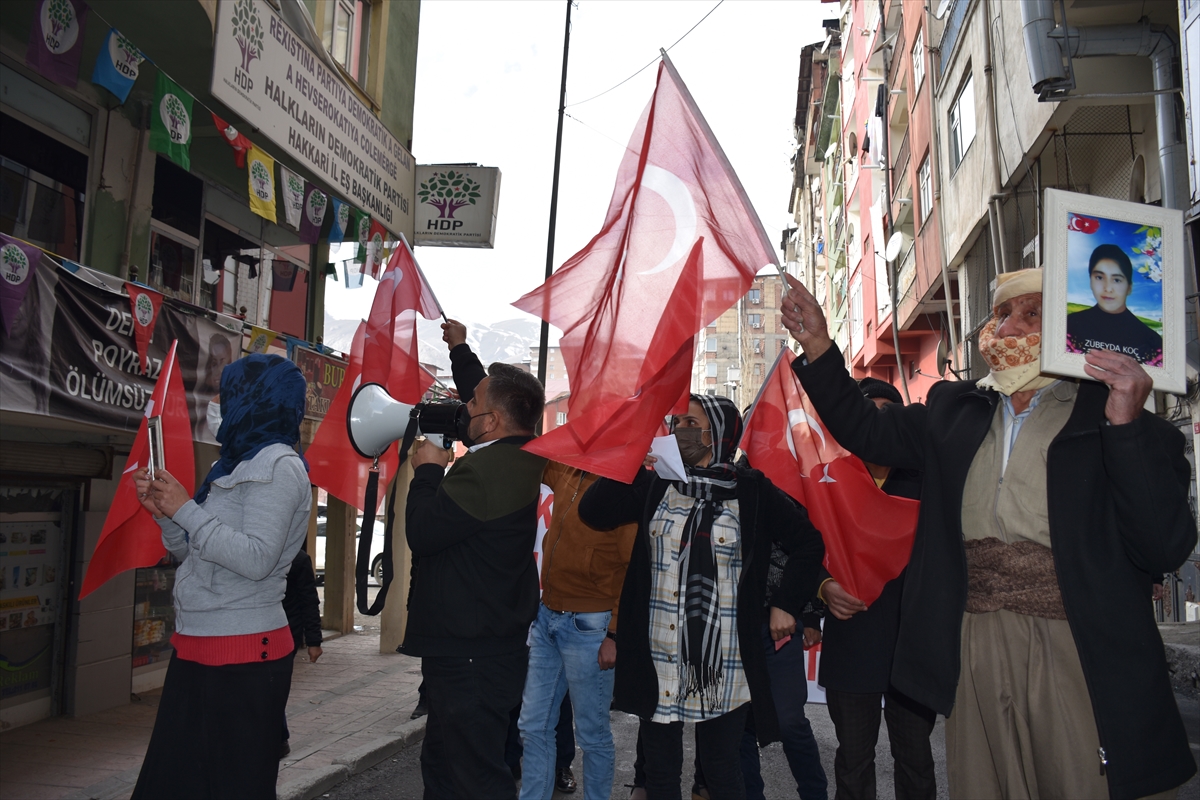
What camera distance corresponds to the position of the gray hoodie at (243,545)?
301 centimetres

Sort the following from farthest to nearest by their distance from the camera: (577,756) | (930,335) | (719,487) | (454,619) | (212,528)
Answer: (930,335) → (577,756) → (719,487) → (454,619) → (212,528)

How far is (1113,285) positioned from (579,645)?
9.84ft

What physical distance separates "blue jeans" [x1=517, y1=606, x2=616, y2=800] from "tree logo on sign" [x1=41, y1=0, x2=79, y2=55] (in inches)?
201

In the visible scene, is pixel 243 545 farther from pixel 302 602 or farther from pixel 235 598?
pixel 302 602

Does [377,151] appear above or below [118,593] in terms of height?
above

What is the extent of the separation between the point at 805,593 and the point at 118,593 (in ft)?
22.9

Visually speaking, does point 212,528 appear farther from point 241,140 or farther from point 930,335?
point 930,335

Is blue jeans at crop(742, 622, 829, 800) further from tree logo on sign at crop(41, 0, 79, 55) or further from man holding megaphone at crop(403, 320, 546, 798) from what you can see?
tree logo on sign at crop(41, 0, 79, 55)

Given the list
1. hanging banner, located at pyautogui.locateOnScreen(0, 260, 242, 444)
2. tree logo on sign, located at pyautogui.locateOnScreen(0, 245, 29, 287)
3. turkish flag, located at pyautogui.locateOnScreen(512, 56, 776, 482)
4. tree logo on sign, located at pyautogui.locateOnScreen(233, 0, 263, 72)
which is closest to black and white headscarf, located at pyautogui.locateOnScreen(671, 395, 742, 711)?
turkish flag, located at pyautogui.locateOnScreen(512, 56, 776, 482)

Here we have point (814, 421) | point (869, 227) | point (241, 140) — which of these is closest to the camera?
point (814, 421)

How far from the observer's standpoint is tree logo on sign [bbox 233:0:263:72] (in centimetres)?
759

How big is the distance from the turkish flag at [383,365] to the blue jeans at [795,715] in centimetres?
225

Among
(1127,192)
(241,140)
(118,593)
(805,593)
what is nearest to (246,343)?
(241,140)

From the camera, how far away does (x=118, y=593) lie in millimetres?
8297
